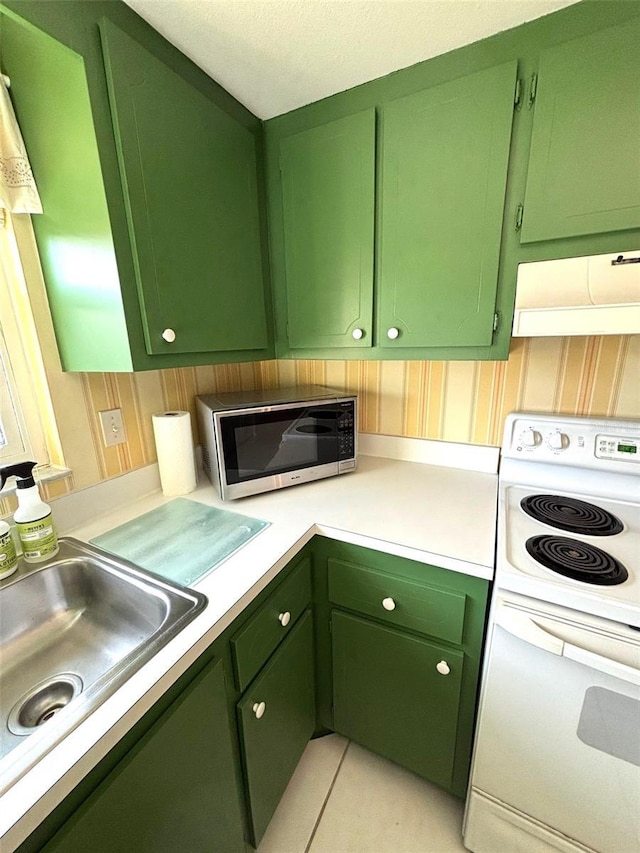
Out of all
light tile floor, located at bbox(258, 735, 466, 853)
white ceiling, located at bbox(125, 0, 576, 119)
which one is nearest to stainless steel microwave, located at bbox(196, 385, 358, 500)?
white ceiling, located at bbox(125, 0, 576, 119)

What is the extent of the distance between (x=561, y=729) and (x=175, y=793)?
815 millimetres

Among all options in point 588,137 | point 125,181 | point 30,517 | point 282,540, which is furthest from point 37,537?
point 588,137

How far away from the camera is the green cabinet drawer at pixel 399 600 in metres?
0.92

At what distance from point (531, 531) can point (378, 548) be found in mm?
403

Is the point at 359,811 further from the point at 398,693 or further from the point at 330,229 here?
the point at 330,229

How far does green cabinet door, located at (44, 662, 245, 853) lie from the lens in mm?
508

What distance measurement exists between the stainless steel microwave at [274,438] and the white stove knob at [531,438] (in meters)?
0.56

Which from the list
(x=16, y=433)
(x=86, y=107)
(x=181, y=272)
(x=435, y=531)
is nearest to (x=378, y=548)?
(x=435, y=531)

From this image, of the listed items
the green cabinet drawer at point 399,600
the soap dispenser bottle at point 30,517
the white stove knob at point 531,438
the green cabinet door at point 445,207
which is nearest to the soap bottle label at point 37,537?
the soap dispenser bottle at point 30,517

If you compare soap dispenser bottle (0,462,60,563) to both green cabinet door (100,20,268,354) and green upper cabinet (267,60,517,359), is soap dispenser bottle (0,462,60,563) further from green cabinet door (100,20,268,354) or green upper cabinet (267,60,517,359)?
green upper cabinet (267,60,517,359)

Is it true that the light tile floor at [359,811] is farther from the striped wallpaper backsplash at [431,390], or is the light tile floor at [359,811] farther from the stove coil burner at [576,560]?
the striped wallpaper backsplash at [431,390]

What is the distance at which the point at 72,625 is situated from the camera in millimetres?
867

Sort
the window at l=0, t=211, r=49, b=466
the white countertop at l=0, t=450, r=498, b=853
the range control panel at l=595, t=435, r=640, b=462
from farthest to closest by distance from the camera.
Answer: the range control panel at l=595, t=435, r=640, b=462
the window at l=0, t=211, r=49, b=466
the white countertop at l=0, t=450, r=498, b=853

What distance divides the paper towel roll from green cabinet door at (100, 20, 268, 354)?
12.0 inches
